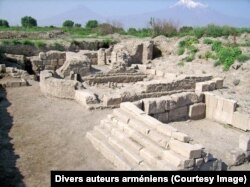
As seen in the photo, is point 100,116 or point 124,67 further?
point 124,67

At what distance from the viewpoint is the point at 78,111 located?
43.8ft

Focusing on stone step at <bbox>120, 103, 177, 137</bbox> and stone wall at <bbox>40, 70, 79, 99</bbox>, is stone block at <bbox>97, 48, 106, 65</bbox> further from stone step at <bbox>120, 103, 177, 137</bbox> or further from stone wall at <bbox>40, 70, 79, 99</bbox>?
stone step at <bbox>120, 103, 177, 137</bbox>

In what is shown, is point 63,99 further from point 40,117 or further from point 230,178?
point 230,178

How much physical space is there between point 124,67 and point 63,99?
7.28 meters

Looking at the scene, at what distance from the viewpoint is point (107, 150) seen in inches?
378

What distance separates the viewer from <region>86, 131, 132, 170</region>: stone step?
348 inches

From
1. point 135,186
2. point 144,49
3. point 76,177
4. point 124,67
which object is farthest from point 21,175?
point 144,49

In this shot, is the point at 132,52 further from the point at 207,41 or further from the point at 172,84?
the point at 172,84

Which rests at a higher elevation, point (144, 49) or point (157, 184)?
point (144, 49)

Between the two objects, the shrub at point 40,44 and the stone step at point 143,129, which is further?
the shrub at point 40,44

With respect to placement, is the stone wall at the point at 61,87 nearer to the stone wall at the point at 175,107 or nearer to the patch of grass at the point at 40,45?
the stone wall at the point at 175,107
